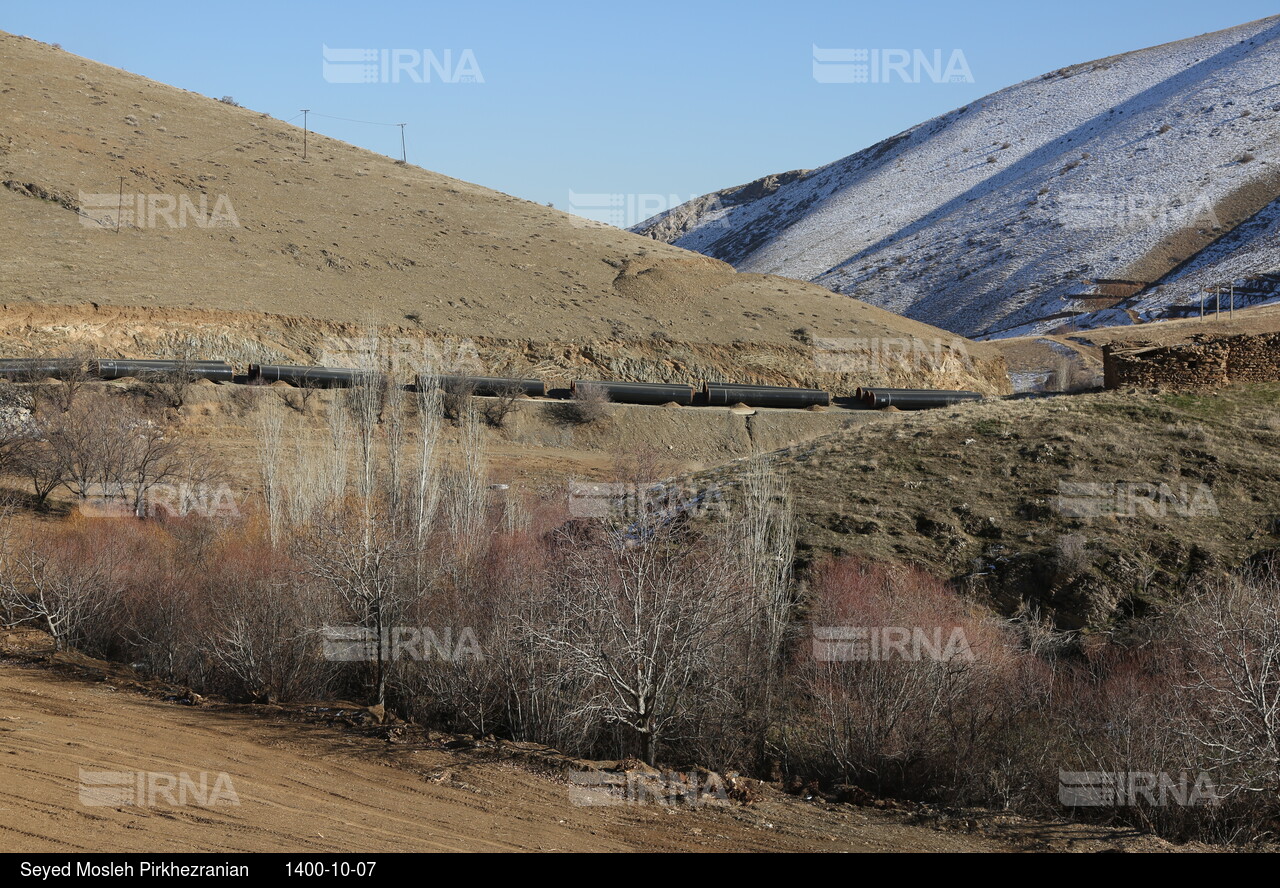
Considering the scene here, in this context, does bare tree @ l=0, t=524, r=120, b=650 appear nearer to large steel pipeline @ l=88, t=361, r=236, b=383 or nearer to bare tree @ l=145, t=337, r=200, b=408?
bare tree @ l=145, t=337, r=200, b=408

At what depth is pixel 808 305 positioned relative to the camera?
191 feet

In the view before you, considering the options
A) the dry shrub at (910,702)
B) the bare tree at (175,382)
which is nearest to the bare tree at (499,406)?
the bare tree at (175,382)

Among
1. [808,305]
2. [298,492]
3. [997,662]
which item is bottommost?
[997,662]

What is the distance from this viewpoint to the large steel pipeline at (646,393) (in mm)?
43312

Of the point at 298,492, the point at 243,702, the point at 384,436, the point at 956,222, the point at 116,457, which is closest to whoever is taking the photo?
the point at 243,702

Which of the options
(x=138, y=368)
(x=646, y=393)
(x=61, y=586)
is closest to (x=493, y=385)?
(x=646, y=393)

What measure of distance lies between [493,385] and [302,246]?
16992 mm

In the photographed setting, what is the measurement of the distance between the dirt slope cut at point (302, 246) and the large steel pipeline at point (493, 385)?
5090 millimetres

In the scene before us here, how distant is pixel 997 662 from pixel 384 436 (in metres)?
25.8

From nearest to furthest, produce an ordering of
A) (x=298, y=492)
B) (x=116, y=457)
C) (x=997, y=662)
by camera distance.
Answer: (x=997, y=662), (x=298, y=492), (x=116, y=457)

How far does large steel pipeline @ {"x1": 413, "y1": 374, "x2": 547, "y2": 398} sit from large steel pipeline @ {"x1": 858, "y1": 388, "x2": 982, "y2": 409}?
44.2ft

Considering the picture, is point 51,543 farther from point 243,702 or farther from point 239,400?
point 239,400

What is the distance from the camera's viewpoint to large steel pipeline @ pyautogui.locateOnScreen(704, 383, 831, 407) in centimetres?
4400
